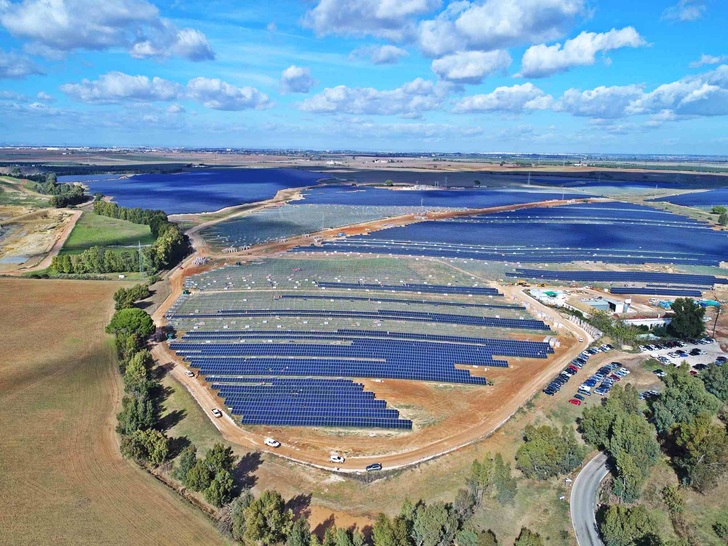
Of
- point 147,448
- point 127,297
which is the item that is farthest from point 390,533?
point 127,297

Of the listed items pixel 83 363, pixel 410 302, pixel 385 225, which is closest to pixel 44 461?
pixel 83 363

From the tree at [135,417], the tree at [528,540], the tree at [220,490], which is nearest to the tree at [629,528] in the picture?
the tree at [528,540]

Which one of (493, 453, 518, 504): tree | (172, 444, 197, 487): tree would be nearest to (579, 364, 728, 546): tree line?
(493, 453, 518, 504): tree

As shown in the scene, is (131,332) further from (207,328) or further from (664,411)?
(664,411)

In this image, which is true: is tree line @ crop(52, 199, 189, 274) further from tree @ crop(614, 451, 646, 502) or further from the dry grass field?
tree @ crop(614, 451, 646, 502)

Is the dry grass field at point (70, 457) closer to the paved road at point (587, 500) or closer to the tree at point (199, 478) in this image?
the tree at point (199, 478)
